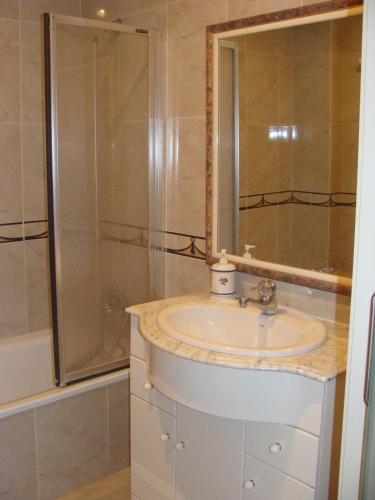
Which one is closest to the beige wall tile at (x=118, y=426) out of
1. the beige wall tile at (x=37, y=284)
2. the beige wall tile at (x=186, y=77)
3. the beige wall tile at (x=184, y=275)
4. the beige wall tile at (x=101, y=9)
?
the beige wall tile at (x=184, y=275)

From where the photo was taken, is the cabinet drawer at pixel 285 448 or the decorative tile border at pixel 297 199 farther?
the decorative tile border at pixel 297 199

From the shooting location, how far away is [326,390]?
155cm

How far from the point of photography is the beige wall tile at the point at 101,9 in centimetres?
270

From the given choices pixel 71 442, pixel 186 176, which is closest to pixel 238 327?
pixel 186 176

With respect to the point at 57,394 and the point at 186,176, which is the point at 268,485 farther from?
the point at 186,176

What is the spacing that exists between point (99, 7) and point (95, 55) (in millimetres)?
669

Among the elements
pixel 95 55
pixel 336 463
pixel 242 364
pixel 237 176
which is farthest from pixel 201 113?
pixel 336 463

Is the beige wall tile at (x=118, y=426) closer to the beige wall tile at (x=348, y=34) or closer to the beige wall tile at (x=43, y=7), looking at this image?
the beige wall tile at (x=348, y=34)

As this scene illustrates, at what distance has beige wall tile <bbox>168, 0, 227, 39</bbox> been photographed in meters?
2.19

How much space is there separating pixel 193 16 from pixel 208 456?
5.46ft

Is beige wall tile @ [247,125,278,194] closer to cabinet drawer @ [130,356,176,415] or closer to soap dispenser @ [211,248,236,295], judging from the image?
soap dispenser @ [211,248,236,295]

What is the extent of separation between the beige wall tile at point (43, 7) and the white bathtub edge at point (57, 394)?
1.75 metres

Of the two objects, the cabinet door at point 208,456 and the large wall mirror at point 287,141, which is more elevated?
the large wall mirror at point 287,141

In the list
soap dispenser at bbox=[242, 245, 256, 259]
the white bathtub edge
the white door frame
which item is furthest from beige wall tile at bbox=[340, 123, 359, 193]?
the white bathtub edge
